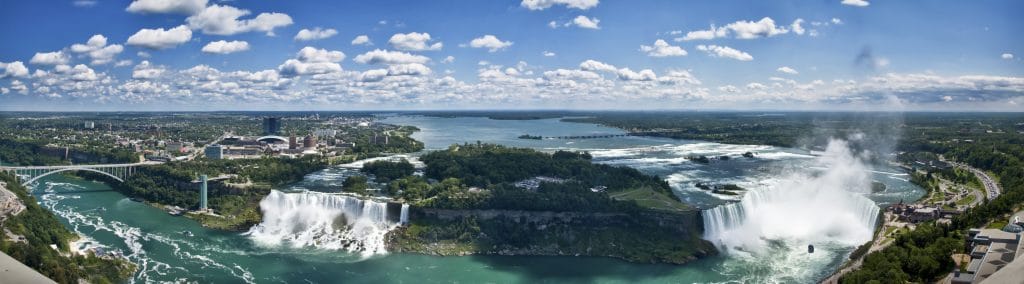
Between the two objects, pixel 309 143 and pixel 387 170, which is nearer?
pixel 387 170

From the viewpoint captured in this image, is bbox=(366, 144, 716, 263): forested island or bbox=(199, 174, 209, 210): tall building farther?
bbox=(199, 174, 209, 210): tall building

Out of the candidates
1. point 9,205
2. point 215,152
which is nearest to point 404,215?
point 9,205

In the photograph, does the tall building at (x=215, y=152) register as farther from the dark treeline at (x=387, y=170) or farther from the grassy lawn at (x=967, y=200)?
the grassy lawn at (x=967, y=200)

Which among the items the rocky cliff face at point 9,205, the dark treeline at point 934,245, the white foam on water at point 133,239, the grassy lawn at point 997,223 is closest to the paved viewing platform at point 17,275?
the white foam on water at point 133,239

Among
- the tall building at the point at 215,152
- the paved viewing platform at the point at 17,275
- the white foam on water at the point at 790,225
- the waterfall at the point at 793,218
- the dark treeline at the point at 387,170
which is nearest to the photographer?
the paved viewing platform at the point at 17,275

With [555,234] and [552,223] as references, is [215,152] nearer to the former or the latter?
[552,223]

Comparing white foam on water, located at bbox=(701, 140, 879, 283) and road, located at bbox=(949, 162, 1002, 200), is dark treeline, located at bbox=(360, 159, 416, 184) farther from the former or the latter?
road, located at bbox=(949, 162, 1002, 200)

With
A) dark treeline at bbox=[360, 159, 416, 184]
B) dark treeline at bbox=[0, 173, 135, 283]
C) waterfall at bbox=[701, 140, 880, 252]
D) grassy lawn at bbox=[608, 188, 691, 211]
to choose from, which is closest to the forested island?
grassy lawn at bbox=[608, 188, 691, 211]
